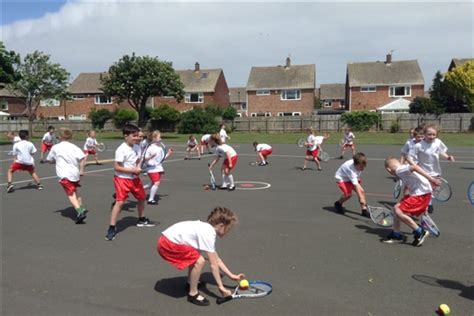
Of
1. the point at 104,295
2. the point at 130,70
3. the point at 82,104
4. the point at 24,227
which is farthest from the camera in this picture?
the point at 82,104

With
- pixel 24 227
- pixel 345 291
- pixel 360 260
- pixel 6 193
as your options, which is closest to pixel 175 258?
pixel 345 291

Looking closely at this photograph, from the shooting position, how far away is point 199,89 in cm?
6531

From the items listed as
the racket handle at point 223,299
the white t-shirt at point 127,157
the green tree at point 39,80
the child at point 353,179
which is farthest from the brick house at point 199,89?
the racket handle at point 223,299

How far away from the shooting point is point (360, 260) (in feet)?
20.5

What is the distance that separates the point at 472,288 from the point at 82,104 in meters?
72.0

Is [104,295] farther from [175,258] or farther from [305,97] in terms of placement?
[305,97]

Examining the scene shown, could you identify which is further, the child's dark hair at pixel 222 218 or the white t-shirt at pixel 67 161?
the white t-shirt at pixel 67 161

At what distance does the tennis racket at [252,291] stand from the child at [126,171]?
3.11 m

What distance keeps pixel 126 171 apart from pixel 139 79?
37883 millimetres

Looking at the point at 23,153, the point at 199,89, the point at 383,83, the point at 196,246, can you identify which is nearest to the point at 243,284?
the point at 196,246

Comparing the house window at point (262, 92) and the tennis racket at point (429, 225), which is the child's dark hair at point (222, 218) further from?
the house window at point (262, 92)

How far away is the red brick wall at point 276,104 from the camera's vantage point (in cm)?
6131

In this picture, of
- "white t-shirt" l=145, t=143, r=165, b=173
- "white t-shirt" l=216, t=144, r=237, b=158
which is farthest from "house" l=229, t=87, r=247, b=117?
"white t-shirt" l=145, t=143, r=165, b=173

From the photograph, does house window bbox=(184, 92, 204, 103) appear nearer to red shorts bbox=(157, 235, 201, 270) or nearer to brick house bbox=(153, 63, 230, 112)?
brick house bbox=(153, 63, 230, 112)
